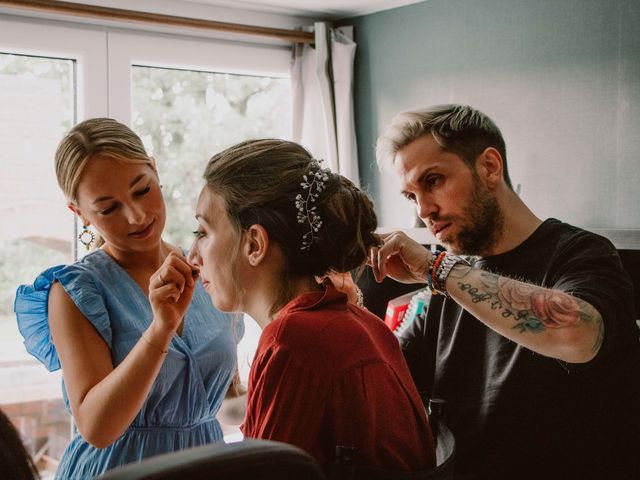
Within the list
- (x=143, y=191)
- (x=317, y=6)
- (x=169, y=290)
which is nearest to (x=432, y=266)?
(x=169, y=290)

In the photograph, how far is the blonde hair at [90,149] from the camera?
1602 mm

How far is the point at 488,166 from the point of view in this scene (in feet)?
5.67

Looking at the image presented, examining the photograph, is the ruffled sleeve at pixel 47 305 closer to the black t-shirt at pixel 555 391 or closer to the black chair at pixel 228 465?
the black t-shirt at pixel 555 391

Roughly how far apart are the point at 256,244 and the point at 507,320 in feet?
1.76

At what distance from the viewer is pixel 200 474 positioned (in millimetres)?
572

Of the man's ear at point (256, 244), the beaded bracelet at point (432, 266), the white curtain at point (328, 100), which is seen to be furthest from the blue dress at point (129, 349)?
the white curtain at point (328, 100)

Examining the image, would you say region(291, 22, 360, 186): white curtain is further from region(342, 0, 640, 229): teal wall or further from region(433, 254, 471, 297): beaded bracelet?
region(433, 254, 471, 297): beaded bracelet

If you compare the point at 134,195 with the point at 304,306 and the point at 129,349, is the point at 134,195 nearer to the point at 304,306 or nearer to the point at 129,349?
the point at 129,349

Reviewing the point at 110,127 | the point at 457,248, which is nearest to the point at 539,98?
the point at 457,248

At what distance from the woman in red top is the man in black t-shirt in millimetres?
307

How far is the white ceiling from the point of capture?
10.3 ft

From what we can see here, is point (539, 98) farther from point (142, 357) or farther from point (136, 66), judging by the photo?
point (142, 357)

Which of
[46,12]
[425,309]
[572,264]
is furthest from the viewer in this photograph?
[46,12]

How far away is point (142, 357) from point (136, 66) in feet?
6.44
